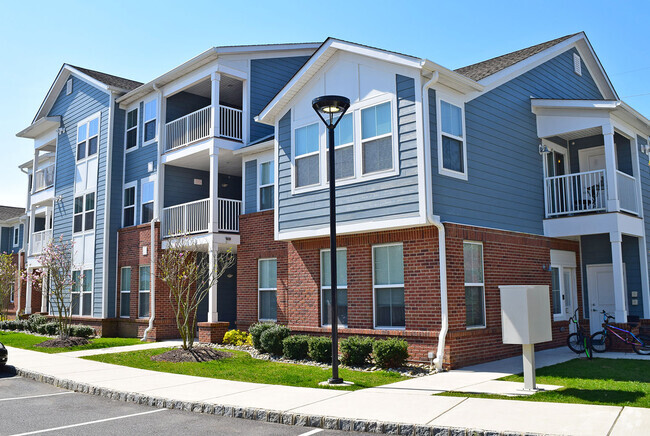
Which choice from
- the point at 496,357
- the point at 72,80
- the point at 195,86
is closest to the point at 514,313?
the point at 496,357

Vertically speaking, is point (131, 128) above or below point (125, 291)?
above

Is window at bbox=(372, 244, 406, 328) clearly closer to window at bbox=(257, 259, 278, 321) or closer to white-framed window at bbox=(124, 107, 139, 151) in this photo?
window at bbox=(257, 259, 278, 321)

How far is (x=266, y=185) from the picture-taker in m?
18.2

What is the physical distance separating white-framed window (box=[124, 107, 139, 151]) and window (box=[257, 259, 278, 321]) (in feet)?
29.6

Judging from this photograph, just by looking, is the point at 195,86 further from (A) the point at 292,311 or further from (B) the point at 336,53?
(A) the point at 292,311

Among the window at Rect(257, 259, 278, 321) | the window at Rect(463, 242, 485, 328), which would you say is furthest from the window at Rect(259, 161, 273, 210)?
the window at Rect(463, 242, 485, 328)

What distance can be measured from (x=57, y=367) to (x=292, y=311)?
5791mm

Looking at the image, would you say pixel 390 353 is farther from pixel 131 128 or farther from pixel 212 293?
pixel 131 128

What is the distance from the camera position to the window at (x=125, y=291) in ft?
73.9

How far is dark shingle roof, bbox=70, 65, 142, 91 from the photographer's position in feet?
80.6

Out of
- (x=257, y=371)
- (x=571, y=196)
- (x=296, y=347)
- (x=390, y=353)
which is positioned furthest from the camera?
(x=571, y=196)

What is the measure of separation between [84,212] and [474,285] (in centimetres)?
1829

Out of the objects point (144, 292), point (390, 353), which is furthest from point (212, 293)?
point (390, 353)

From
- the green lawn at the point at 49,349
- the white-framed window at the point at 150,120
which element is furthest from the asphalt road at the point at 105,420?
the white-framed window at the point at 150,120
